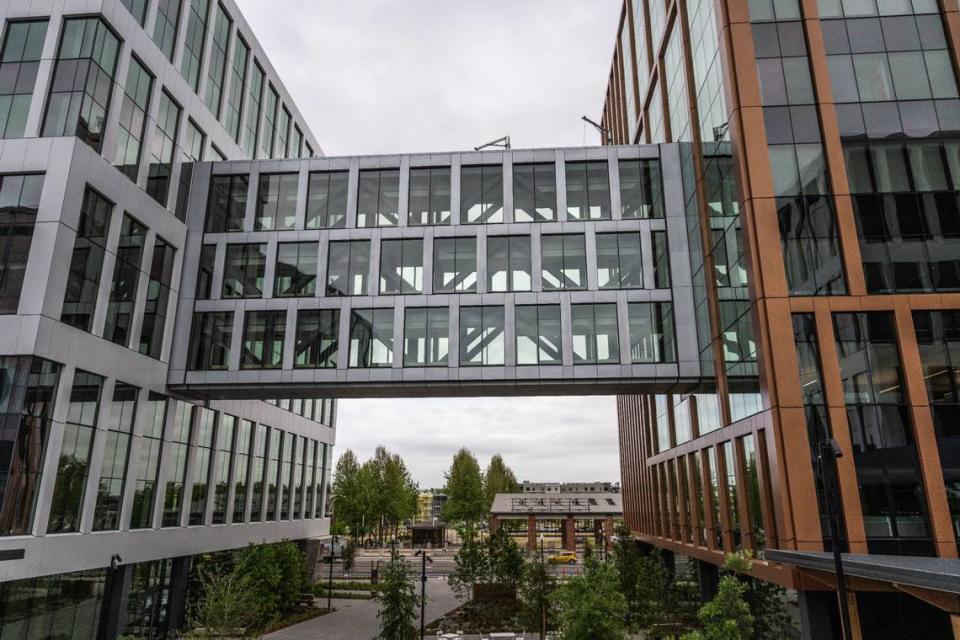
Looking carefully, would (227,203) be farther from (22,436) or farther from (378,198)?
(22,436)

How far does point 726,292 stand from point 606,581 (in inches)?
496

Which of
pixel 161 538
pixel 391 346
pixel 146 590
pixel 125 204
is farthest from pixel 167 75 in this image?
pixel 146 590

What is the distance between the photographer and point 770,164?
939 inches

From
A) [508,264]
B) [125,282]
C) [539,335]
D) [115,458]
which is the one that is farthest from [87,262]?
[539,335]

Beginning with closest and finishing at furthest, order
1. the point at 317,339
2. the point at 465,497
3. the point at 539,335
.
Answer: the point at 539,335
the point at 317,339
the point at 465,497

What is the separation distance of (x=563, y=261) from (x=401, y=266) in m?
8.22

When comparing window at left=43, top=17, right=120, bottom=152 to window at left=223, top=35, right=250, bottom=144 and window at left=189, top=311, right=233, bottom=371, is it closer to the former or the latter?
window at left=189, top=311, right=233, bottom=371

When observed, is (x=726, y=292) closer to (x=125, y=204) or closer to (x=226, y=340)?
(x=226, y=340)

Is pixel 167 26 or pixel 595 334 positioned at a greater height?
pixel 167 26

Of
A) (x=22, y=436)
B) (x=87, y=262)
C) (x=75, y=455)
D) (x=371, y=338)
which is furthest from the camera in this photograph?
(x=371, y=338)

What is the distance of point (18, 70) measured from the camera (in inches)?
1007

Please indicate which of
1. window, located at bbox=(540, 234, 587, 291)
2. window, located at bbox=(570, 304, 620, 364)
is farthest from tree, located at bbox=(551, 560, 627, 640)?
window, located at bbox=(540, 234, 587, 291)

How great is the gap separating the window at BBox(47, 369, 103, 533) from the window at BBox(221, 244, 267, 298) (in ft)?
27.9

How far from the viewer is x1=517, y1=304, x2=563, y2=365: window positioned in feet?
98.7
